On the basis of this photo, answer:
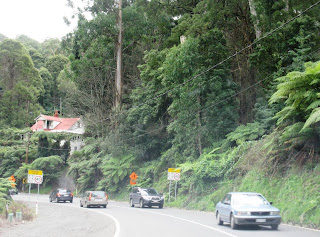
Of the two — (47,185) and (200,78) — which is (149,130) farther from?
(47,185)

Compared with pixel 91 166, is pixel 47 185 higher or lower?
lower

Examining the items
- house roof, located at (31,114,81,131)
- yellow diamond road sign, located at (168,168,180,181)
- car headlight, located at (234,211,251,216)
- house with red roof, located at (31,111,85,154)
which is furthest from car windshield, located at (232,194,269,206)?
house roof, located at (31,114,81,131)

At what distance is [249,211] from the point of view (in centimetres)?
1366

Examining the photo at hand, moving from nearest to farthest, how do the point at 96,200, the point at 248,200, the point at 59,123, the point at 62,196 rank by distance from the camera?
the point at 248,200 < the point at 96,200 < the point at 62,196 < the point at 59,123

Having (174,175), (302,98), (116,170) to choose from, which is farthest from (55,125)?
(302,98)

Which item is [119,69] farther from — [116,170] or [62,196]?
[62,196]

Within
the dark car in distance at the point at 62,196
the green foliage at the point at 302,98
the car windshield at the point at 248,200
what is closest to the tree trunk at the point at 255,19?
the green foliage at the point at 302,98

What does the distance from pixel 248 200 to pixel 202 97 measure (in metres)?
17.8

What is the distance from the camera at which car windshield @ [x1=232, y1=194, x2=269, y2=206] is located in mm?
14508

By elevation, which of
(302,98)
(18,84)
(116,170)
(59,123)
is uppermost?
(18,84)

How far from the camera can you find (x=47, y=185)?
63781 millimetres

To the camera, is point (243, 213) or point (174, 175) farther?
point (174, 175)

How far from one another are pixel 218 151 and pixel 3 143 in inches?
2021

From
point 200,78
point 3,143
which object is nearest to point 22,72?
point 3,143
